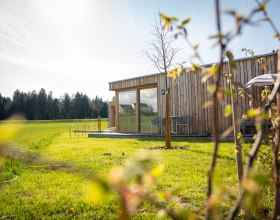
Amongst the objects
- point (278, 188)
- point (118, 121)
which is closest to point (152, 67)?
point (118, 121)

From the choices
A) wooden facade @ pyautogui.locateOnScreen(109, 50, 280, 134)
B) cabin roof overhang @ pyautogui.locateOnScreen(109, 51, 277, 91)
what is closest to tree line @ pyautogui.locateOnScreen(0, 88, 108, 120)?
cabin roof overhang @ pyautogui.locateOnScreen(109, 51, 277, 91)

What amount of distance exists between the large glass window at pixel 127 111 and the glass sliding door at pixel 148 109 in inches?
25.9

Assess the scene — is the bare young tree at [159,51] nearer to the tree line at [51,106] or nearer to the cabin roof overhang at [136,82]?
the cabin roof overhang at [136,82]

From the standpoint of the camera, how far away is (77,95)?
10150 centimetres

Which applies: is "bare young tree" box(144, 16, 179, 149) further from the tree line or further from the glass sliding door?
the tree line

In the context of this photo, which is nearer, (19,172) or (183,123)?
(19,172)

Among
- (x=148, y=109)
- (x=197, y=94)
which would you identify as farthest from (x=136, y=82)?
(x=197, y=94)

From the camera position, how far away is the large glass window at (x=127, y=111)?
17.2 metres

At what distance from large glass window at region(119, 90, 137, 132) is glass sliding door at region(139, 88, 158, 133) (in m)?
0.66

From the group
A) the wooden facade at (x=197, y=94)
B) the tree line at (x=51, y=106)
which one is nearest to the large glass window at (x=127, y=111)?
the wooden facade at (x=197, y=94)

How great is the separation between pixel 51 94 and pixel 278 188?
108 metres

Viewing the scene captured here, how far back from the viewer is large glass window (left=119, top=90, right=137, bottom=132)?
56.4 ft

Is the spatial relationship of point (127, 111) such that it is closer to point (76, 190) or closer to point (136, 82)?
point (136, 82)

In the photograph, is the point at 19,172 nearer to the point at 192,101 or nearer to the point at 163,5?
the point at 163,5
